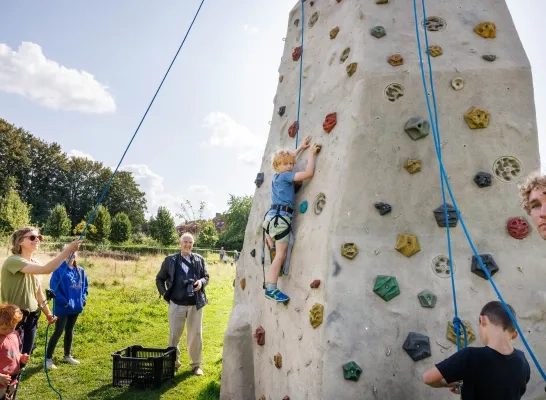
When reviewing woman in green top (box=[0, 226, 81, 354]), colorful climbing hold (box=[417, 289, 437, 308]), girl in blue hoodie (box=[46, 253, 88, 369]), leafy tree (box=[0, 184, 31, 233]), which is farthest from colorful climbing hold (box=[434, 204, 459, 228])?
leafy tree (box=[0, 184, 31, 233])

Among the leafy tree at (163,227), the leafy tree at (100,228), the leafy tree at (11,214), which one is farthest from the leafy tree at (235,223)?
the leafy tree at (11,214)

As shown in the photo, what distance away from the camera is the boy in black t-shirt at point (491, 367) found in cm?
226

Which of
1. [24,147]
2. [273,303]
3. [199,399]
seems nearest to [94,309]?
[199,399]

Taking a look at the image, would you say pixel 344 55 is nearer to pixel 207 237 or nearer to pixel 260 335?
pixel 260 335

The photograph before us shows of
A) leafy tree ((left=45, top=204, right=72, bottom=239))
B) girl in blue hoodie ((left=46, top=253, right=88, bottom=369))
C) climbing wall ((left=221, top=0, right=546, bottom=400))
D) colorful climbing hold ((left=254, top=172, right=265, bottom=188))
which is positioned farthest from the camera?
leafy tree ((left=45, top=204, right=72, bottom=239))

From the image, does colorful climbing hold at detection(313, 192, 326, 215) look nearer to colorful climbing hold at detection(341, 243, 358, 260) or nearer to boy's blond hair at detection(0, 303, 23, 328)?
colorful climbing hold at detection(341, 243, 358, 260)

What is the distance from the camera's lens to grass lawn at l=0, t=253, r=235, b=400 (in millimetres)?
5750

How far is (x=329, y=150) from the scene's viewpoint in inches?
165

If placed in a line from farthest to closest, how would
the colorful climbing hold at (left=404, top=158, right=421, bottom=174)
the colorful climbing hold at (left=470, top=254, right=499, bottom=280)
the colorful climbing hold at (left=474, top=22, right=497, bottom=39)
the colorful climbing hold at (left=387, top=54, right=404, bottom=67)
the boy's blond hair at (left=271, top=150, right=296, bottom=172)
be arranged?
the boy's blond hair at (left=271, top=150, right=296, bottom=172)
the colorful climbing hold at (left=474, top=22, right=497, bottom=39)
the colorful climbing hold at (left=387, top=54, right=404, bottom=67)
the colorful climbing hold at (left=404, top=158, right=421, bottom=174)
the colorful climbing hold at (left=470, top=254, right=499, bottom=280)

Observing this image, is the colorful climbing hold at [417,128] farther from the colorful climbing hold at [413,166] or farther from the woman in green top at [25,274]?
the woman in green top at [25,274]

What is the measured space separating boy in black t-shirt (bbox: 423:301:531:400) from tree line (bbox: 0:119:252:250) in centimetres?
3696

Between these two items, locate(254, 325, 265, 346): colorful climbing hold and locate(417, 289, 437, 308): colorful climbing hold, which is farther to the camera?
locate(254, 325, 265, 346): colorful climbing hold

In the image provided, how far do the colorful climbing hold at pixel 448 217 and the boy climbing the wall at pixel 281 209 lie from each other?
1260 mm

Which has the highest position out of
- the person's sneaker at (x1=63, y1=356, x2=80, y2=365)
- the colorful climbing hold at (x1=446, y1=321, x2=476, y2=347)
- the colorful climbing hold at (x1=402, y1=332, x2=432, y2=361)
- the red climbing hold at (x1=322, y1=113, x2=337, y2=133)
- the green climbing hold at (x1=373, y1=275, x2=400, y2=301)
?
the red climbing hold at (x1=322, y1=113, x2=337, y2=133)
